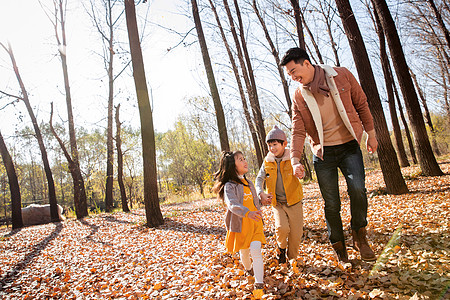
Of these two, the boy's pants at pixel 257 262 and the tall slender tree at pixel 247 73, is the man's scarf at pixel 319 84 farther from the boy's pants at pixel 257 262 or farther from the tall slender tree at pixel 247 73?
the tall slender tree at pixel 247 73

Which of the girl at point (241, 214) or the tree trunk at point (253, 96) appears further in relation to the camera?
the tree trunk at point (253, 96)

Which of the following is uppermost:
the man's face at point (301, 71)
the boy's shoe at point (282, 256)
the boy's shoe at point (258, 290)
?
the man's face at point (301, 71)

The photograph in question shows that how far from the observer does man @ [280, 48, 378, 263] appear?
2527mm

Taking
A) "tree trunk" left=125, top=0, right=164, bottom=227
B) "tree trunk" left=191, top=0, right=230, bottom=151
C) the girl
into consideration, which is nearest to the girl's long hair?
the girl

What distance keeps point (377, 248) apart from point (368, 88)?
398 cm

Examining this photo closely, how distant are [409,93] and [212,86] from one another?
18.3 feet

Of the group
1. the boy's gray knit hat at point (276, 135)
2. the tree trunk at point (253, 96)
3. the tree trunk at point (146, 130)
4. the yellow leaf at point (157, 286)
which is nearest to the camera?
the boy's gray knit hat at point (276, 135)

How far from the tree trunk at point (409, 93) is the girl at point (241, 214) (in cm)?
624

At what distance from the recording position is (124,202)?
13.1m

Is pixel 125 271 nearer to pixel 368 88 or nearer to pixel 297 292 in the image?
pixel 297 292

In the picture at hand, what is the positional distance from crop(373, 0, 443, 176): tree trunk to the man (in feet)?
18.4

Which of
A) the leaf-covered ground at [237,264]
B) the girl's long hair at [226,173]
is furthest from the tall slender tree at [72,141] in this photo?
the girl's long hair at [226,173]

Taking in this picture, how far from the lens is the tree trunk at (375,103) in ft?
18.5

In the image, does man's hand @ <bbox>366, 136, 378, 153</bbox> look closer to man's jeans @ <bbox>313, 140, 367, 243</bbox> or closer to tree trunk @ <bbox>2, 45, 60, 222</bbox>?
man's jeans @ <bbox>313, 140, 367, 243</bbox>
